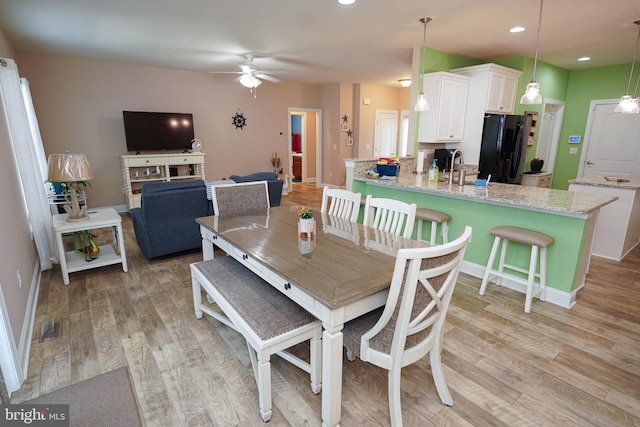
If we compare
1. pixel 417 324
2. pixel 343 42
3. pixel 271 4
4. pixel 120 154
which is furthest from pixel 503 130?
pixel 120 154

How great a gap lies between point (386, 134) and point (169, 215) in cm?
675

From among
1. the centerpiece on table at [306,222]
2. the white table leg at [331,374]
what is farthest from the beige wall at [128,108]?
the white table leg at [331,374]

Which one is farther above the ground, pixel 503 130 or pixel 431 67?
pixel 431 67

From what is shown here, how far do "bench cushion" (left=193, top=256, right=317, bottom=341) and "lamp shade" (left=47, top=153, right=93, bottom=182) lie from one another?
158 centimetres

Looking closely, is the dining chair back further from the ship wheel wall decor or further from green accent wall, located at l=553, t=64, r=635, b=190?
green accent wall, located at l=553, t=64, r=635, b=190

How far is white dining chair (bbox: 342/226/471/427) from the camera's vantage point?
1.28 m

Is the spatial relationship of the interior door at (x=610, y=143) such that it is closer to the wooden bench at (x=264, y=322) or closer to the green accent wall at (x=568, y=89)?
the green accent wall at (x=568, y=89)

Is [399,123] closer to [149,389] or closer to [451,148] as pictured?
[451,148]

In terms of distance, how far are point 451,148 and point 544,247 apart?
2716mm

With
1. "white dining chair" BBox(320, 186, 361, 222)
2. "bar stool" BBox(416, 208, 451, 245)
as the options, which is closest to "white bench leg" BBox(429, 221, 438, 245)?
"bar stool" BBox(416, 208, 451, 245)

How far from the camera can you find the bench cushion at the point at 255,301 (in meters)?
1.58

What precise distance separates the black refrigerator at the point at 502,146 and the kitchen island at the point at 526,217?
1.48 m

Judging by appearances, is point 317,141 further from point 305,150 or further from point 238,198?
point 238,198

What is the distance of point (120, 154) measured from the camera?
586cm
